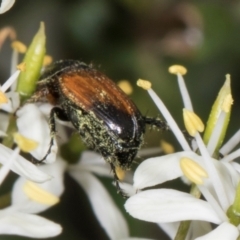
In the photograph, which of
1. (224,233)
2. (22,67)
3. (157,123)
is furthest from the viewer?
(157,123)

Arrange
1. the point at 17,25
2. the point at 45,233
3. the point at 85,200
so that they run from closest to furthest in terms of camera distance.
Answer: the point at 45,233
the point at 85,200
the point at 17,25

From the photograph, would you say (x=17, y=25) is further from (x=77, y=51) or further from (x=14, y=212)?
(x=14, y=212)

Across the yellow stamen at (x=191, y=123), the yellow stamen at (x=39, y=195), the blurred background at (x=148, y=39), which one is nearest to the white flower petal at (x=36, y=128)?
the yellow stamen at (x=39, y=195)

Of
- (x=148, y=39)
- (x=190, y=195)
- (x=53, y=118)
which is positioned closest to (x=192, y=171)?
(x=190, y=195)

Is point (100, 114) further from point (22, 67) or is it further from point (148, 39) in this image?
point (148, 39)

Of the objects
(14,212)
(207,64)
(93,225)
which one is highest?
(14,212)

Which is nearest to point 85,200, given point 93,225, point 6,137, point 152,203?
point 93,225

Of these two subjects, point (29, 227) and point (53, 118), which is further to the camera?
point (53, 118)

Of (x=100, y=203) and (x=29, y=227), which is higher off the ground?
(x=29, y=227)
